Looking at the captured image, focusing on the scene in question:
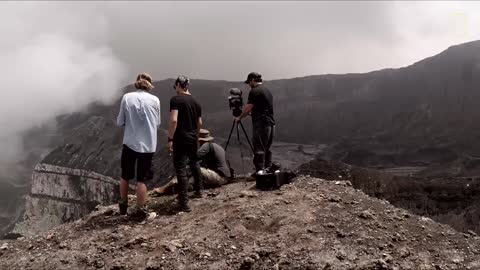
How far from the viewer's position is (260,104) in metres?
10.2

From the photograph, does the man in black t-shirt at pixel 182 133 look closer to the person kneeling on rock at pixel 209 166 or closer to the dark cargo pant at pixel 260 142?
the person kneeling on rock at pixel 209 166

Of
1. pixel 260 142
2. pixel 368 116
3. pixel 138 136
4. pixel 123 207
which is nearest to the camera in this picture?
pixel 138 136

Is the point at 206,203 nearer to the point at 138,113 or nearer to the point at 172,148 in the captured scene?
the point at 172,148

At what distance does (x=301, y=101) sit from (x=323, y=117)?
663cm

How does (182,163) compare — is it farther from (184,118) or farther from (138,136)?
(138,136)

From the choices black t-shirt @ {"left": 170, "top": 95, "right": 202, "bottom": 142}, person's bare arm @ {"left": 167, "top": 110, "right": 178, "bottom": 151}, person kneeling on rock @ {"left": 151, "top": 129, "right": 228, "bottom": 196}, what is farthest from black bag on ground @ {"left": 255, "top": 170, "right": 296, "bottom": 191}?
person's bare arm @ {"left": 167, "top": 110, "right": 178, "bottom": 151}

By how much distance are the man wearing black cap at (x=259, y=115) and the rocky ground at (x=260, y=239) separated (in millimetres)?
1404

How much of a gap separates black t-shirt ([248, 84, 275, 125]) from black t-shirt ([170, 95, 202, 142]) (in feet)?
5.81

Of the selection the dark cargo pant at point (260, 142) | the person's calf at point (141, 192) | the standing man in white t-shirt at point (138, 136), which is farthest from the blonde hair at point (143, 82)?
the dark cargo pant at point (260, 142)

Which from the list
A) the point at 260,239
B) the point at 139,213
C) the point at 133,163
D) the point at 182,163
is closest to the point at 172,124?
the point at 182,163

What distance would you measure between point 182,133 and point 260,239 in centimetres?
214

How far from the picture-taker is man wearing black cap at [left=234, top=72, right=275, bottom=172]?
1016 centimetres

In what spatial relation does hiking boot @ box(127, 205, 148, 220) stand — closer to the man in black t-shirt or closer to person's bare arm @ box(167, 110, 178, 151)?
the man in black t-shirt

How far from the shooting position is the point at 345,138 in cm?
8975
